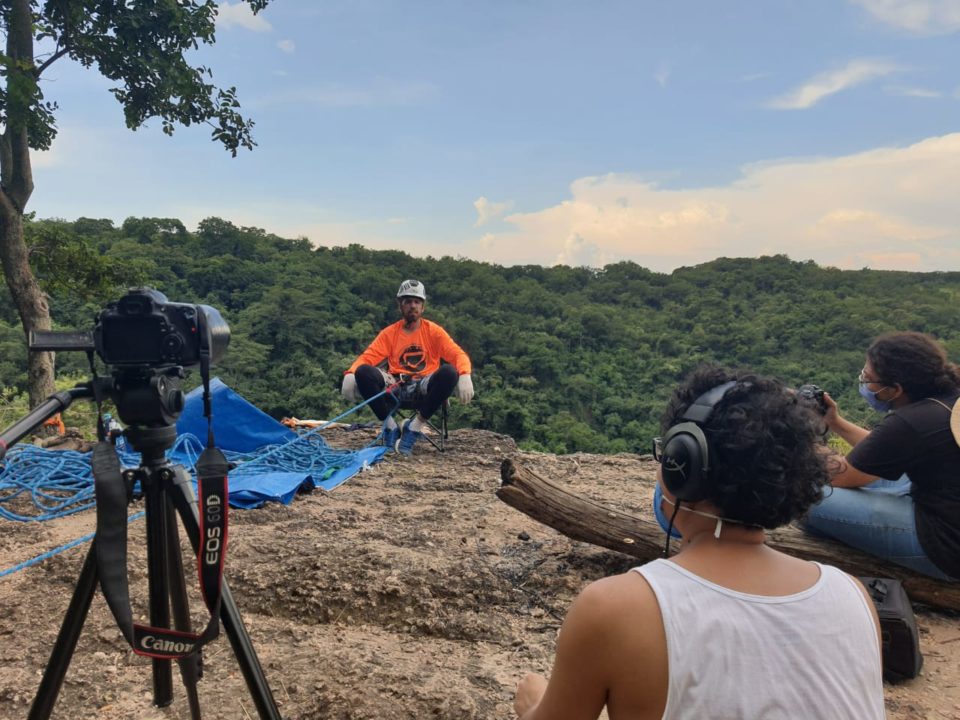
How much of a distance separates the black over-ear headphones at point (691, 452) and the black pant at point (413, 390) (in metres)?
4.04

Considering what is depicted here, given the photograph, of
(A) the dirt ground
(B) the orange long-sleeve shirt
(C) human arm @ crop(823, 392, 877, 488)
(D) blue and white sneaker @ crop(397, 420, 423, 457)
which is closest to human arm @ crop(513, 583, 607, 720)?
(A) the dirt ground

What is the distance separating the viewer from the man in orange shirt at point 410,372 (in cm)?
510

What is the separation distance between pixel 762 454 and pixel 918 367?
176 cm

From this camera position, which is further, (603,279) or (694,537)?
(603,279)

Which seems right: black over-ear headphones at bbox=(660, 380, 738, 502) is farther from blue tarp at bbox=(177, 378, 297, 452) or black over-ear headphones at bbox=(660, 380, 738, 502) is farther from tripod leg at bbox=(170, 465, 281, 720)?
blue tarp at bbox=(177, 378, 297, 452)

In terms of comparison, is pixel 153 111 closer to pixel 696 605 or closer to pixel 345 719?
pixel 345 719

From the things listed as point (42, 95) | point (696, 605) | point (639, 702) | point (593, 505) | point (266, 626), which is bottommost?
point (266, 626)

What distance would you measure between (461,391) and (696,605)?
425 cm

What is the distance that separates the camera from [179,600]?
1404 mm

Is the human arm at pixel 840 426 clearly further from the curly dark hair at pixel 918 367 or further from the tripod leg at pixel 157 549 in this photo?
the tripod leg at pixel 157 549

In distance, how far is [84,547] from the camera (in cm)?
272

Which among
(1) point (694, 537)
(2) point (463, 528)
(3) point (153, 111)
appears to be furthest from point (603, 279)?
(1) point (694, 537)

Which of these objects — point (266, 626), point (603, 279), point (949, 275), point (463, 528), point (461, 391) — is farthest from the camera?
point (603, 279)

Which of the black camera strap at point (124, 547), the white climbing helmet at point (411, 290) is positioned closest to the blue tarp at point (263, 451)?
the white climbing helmet at point (411, 290)
